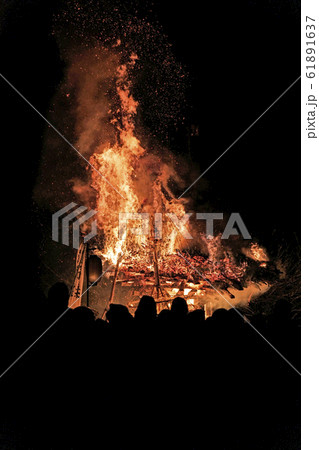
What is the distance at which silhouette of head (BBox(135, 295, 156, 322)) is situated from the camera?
9.62 feet

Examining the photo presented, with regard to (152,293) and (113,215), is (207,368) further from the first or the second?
(113,215)

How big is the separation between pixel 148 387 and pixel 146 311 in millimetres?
603

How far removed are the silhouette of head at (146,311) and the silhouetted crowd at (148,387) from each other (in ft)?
0.09

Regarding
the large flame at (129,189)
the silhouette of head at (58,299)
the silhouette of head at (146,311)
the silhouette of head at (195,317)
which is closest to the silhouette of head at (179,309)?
the silhouette of head at (195,317)

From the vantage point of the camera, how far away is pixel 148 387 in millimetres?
2656

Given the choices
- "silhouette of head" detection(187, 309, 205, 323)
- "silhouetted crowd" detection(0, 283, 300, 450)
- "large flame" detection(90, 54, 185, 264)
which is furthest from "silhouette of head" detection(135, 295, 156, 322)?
"large flame" detection(90, 54, 185, 264)

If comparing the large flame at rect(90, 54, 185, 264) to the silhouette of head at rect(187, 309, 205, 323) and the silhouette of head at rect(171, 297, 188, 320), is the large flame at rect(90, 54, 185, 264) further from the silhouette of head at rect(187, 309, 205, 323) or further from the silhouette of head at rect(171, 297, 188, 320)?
the silhouette of head at rect(187, 309, 205, 323)

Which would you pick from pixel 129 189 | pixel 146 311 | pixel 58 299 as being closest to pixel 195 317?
pixel 146 311

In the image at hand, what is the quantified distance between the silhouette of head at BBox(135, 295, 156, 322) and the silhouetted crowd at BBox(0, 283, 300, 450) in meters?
0.03

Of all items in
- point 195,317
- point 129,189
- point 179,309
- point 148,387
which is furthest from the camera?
point 129,189

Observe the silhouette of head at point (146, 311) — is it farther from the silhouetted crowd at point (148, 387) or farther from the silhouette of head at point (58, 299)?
the silhouette of head at point (58, 299)

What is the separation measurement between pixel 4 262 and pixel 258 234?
488cm

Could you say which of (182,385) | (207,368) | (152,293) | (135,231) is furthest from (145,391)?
(135,231)

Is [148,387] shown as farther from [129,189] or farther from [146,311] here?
[129,189]
